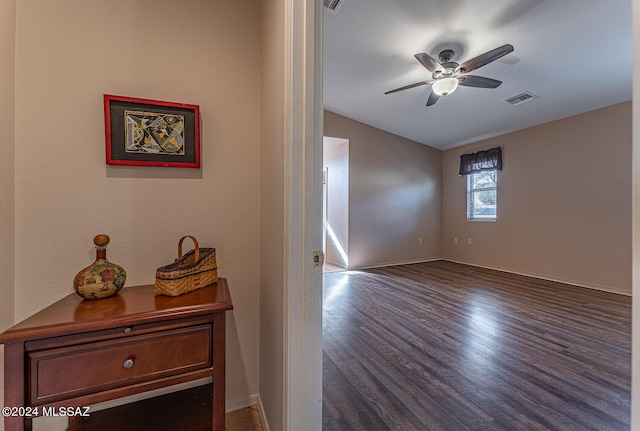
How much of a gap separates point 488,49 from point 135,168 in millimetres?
3342

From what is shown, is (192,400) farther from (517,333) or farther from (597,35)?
(597,35)

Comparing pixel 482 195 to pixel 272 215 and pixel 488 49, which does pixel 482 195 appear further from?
pixel 272 215

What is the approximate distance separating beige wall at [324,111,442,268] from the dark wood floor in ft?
5.95

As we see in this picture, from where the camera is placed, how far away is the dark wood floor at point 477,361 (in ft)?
4.66

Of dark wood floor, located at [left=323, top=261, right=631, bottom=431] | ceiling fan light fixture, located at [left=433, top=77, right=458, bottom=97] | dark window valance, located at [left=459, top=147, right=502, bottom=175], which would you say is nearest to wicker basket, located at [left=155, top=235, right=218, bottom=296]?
dark wood floor, located at [left=323, top=261, right=631, bottom=431]

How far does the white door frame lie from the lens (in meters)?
0.92

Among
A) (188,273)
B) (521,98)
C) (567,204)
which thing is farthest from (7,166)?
(567,204)

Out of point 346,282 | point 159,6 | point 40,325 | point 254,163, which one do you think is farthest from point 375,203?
point 40,325

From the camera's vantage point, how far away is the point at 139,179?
126 cm

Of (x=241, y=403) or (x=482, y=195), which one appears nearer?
(x=241, y=403)

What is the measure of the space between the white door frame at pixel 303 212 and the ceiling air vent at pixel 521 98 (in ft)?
12.2

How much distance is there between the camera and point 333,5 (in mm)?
2217

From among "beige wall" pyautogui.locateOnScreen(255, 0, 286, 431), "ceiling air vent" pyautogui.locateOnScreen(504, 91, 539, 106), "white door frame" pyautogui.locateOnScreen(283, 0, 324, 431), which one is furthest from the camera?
"ceiling air vent" pyautogui.locateOnScreen(504, 91, 539, 106)

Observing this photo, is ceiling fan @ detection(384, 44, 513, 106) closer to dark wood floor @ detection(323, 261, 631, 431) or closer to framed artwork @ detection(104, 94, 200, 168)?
framed artwork @ detection(104, 94, 200, 168)
